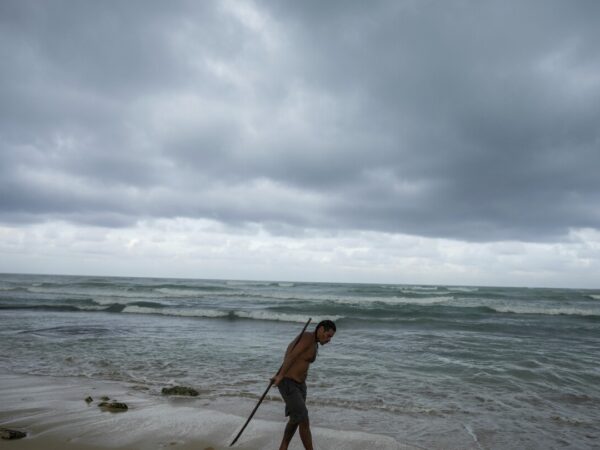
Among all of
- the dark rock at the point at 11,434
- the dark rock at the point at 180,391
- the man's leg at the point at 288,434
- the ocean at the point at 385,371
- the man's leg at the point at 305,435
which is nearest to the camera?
the man's leg at the point at 305,435

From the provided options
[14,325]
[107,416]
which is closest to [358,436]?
[107,416]

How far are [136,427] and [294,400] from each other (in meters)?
2.57

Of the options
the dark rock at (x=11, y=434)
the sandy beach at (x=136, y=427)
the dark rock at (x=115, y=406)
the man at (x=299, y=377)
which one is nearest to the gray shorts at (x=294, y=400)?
the man at (x=299, y=377)

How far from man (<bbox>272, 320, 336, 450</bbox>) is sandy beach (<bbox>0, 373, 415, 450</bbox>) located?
0.82m

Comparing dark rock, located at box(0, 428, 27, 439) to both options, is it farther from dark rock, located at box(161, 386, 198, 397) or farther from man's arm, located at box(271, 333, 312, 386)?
man's arm, located at box(271, 333, 312, 386)

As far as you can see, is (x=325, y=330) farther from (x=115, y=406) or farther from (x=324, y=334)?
(x=115, y=406)

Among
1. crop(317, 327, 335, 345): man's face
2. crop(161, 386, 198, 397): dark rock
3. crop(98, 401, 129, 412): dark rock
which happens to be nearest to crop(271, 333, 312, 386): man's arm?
crop(317, 327, 335, 345): man's face

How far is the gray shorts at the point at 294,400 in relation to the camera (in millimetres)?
4188

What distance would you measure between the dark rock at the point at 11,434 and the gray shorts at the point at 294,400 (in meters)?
3.35

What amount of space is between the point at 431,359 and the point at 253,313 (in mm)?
15354

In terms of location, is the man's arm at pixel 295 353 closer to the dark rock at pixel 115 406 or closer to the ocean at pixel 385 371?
the ocean at pixel 385 371

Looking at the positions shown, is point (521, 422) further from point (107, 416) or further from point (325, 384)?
point (107, 416)

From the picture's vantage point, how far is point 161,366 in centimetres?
963

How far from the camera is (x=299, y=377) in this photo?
4258 mm
